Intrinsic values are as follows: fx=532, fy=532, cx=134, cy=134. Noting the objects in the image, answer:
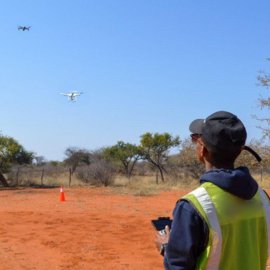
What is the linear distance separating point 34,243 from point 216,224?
909 cm

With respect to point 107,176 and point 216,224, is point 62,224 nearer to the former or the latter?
point 216,224

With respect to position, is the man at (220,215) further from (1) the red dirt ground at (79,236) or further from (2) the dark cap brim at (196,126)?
(1) the red dirt ground at (79,236)

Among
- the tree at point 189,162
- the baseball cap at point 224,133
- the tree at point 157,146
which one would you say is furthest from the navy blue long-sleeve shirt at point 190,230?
the tree at point 157,146

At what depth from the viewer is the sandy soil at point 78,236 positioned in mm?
9016

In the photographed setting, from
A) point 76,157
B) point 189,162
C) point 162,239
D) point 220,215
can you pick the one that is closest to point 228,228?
point 220,215

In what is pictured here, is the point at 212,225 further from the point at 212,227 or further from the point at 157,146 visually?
the point at 157,146

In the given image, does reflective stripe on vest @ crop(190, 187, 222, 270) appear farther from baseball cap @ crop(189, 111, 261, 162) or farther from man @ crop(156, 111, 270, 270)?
baseball cap @ crop(189, 111, 261, 162)

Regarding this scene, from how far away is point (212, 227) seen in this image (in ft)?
7.16

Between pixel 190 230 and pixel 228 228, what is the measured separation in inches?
7.2

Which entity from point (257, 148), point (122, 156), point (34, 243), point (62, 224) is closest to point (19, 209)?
point (62, 224)

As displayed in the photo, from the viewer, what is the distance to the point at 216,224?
2.20m

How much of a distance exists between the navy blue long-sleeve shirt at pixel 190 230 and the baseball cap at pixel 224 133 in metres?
0.13

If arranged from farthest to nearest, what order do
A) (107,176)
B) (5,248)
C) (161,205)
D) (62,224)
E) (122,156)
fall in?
(122,156)
(107,176)
(161,205)
(62,224)
(5,248)

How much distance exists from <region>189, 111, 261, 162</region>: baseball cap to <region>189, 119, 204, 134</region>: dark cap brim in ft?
0.13
